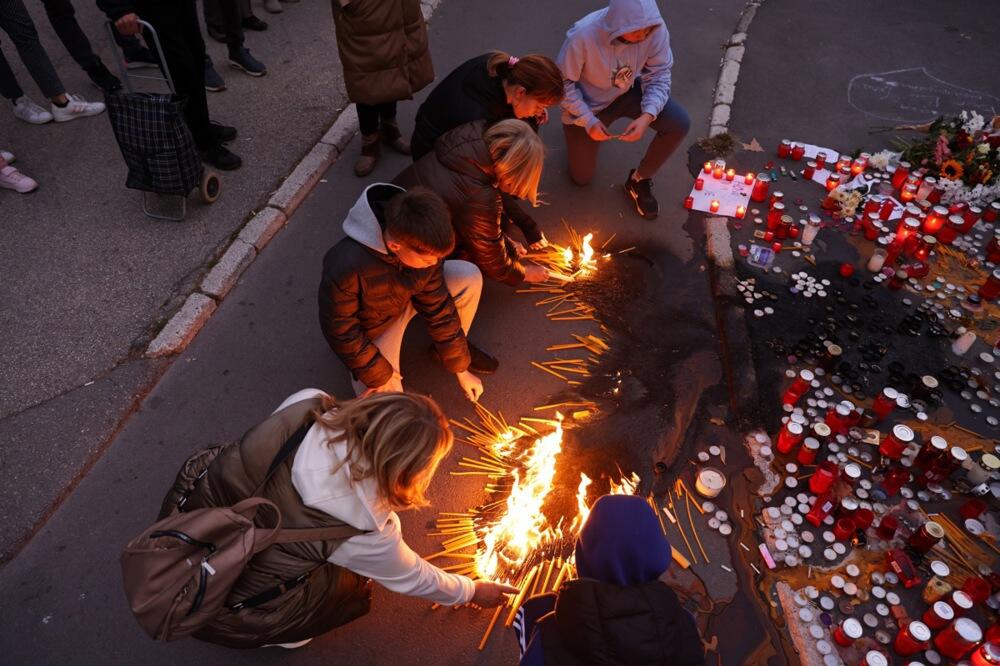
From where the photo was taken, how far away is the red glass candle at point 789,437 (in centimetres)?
389

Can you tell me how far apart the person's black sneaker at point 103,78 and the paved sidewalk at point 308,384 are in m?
2.44

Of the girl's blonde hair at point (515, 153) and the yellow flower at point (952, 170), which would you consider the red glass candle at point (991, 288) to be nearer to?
the yellow flower at point (952, 170)

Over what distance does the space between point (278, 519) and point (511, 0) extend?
813 centimetres

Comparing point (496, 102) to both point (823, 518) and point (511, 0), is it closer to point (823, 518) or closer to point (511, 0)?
point (823, 518)

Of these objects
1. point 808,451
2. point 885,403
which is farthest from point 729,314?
point 808,451

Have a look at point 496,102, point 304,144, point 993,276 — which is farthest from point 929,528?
point 304,144

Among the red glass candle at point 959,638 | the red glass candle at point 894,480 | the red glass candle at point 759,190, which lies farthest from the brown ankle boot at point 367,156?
the red glass candle at point 959,638

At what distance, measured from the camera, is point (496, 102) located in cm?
450

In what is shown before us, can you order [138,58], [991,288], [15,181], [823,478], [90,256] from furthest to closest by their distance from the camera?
[138,58] → [15,181] → [991,288] → [90,256] → [823,478]

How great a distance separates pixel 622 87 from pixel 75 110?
5095 millimetres

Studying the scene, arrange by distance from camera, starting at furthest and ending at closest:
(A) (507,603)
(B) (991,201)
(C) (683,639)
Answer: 1. (B) (991,201)
2. (A) (507,603)
3. (C) (683,639)

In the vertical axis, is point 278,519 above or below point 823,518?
above

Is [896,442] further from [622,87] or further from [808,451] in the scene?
[622,87]

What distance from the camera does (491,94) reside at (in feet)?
14.7
